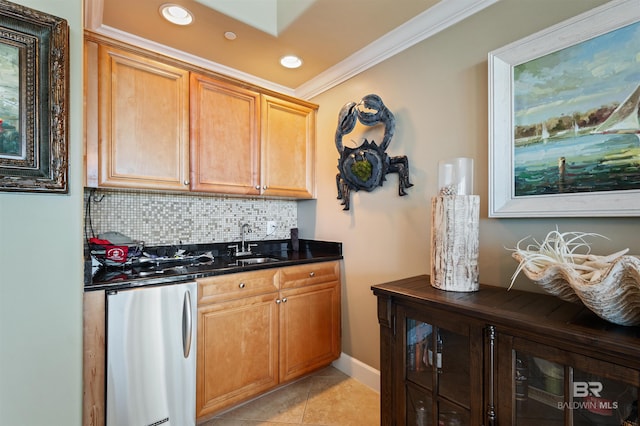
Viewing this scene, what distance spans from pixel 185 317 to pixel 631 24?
2.38 meters

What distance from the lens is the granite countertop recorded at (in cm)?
147

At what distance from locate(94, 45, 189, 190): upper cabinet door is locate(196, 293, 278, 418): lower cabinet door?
0.89m

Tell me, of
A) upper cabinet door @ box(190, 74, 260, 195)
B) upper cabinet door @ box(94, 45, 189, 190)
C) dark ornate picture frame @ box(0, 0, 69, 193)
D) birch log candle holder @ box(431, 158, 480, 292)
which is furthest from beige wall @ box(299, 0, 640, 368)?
dark ornate picture frame @ box(0, 0, 69, 193)

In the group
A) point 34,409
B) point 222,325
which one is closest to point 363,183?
point 222,325

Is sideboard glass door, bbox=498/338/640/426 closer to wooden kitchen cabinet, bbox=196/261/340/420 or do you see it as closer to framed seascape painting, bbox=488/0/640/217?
framed seascape painting, bbox=488/0/640/217

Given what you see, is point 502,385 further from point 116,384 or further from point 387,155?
point 116,384

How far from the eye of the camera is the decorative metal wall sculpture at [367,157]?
2041mm

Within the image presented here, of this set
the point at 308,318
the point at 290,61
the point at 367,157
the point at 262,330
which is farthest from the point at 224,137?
the point at 308,318

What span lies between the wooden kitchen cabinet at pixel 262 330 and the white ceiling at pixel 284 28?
161 cm

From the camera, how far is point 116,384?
1444 mm

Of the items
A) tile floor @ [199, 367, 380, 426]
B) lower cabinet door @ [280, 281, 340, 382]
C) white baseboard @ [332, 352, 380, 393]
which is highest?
lower cabinet door @ [280, 281, 340, 382]

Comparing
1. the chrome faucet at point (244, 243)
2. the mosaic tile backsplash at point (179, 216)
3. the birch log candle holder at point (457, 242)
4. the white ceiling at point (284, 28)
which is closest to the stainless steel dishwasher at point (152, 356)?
the mosaic tile backsplash at point (179, 216)

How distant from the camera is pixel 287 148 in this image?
2.53 meters

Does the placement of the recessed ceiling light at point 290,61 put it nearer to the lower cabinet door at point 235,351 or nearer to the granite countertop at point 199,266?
the granite countertop at point 199,266
